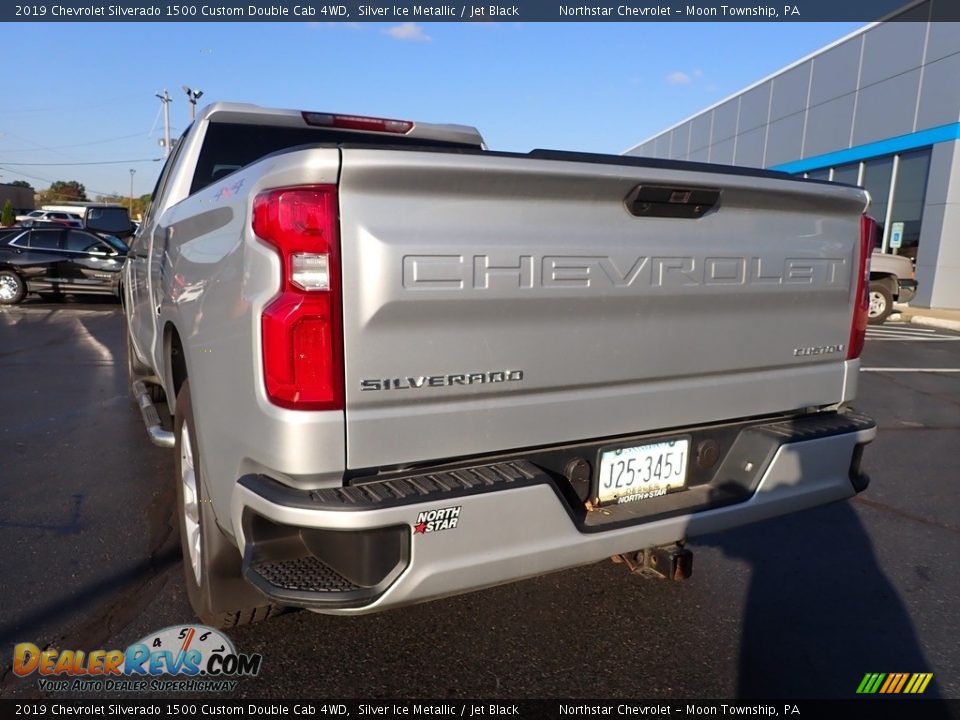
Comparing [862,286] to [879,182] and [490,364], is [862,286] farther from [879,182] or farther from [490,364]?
[879,182]

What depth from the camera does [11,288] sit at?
1480 cm

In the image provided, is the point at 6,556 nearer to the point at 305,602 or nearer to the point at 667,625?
the point at 305,602

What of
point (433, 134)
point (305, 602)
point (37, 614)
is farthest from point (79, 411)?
point (305, 602)

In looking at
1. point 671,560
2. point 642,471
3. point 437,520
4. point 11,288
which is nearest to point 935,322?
point 671,560

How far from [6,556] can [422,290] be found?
8.75ft

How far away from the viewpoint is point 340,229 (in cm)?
189

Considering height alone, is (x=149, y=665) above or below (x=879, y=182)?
below

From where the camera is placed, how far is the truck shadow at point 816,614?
8.49 feet

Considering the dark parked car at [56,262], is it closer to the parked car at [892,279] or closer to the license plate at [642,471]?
the license plate at [642,471]

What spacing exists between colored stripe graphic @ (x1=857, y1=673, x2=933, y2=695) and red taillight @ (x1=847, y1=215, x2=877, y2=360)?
1.22 m

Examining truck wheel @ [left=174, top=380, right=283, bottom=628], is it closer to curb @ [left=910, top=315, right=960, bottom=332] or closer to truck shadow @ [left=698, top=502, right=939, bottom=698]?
truck shadow @ [left=698, top=502, right=939, bottom=698]

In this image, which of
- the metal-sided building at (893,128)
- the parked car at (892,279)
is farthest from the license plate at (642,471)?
the metal-sided building at (893,128)

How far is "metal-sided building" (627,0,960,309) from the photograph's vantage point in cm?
1647

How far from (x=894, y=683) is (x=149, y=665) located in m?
2.69
